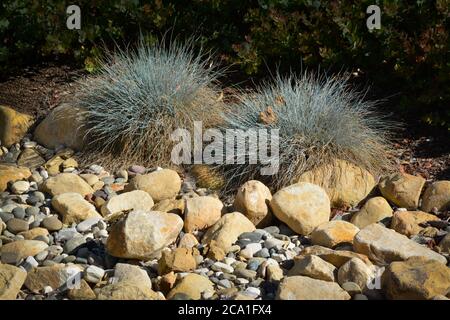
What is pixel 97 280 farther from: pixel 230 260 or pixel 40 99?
pixel 40 99

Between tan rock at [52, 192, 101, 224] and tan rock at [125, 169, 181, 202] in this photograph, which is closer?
tan rock at [52, 192, 101, 224]

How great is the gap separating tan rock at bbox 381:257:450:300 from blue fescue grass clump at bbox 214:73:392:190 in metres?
1.39

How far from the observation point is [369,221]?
15.2 ft

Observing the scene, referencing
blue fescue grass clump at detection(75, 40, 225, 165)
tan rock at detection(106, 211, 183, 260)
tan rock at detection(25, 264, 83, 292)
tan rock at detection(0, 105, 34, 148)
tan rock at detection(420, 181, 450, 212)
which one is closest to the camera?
tan rock at detection(25, 264, 83, 292)

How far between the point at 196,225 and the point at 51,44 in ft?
8.26

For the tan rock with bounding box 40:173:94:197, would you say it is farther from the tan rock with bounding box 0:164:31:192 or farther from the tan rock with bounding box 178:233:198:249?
the tan rock with bounding box 178:233:198:249

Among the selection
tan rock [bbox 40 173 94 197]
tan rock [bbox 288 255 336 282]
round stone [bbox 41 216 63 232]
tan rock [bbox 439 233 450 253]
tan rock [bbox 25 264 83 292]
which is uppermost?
tan rock [bbox 40 173 94 197]

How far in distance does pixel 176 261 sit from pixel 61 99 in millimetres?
2598

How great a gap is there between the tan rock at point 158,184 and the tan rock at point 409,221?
1509 mm

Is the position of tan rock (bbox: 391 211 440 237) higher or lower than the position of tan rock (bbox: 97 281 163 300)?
higher

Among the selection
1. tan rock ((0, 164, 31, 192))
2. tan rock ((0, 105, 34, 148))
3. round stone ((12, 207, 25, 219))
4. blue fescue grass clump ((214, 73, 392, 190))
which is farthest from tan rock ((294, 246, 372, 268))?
tan rock ((0, 105, 34, 148))

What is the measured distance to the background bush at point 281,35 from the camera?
546cm

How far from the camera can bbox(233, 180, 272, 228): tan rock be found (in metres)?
4.58

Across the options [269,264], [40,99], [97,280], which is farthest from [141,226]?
[40,99]
